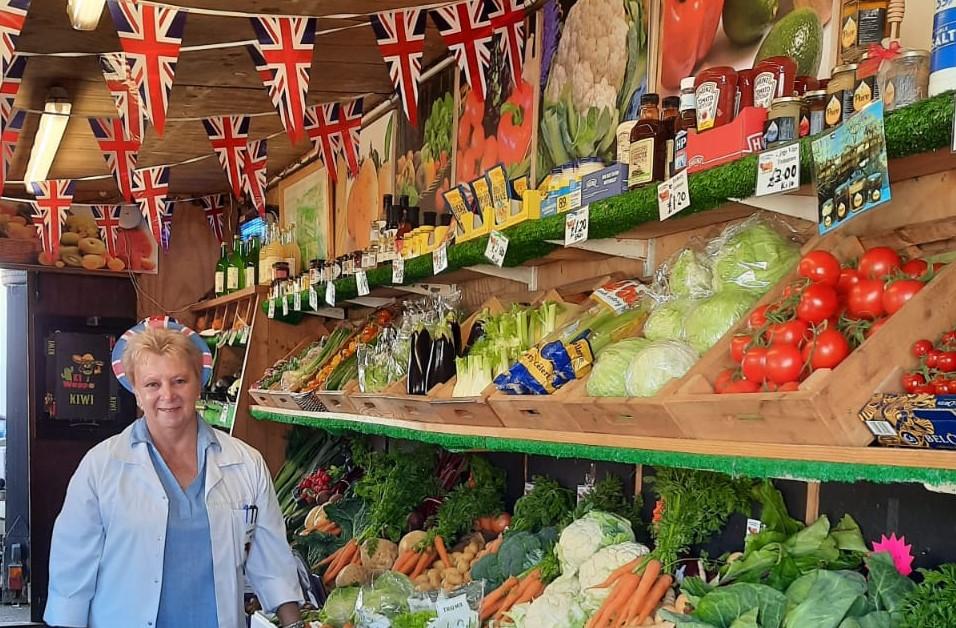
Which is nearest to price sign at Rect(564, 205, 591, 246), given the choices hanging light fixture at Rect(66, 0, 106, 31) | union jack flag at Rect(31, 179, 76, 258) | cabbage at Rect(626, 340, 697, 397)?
cabbage at Rect(626, 340, 697, 397)

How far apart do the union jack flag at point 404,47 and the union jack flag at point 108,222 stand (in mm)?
5408

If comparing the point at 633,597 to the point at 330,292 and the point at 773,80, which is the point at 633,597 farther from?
the point at 330,292

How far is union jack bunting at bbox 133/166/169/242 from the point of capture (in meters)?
6.54

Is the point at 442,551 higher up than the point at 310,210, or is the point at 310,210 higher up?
the point at 310,210

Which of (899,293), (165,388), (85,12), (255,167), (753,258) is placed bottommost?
(165,388)

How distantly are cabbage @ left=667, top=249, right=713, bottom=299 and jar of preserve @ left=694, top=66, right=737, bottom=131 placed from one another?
0.43m

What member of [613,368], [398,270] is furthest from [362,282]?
[613,368]

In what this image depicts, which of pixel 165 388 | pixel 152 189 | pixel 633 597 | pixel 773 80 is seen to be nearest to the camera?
pixel 773 80

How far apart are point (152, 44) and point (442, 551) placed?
7.59 ft

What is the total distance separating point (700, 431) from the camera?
206cm

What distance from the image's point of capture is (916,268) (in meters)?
1.87

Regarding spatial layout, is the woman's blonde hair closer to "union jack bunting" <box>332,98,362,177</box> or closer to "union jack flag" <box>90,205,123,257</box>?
"union jack bunting" <box>332,98,362,177</box>

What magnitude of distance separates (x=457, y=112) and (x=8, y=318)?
647cm

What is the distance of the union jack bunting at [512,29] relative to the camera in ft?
12.2
